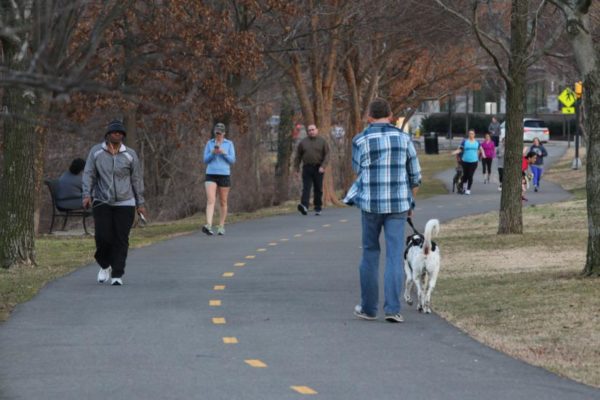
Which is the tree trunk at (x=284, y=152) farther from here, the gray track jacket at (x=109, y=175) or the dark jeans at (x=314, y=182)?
the gray track jacket at (x=109, y=175)

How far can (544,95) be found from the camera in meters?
99.4

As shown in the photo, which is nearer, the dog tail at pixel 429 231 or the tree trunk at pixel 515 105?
the dog tail at pixel 429 231

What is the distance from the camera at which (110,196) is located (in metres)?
15.7

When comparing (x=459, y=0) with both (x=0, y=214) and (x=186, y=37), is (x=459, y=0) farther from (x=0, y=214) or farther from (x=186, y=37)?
(x=0, y=214)

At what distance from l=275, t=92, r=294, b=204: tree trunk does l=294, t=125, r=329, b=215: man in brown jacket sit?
50.0ft

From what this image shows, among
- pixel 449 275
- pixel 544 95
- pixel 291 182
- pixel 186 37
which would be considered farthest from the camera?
pixel 544 95

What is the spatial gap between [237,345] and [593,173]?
544cm

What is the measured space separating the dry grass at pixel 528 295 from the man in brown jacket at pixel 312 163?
18.1 ft

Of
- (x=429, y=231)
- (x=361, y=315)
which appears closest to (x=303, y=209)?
(x=361, y=315)

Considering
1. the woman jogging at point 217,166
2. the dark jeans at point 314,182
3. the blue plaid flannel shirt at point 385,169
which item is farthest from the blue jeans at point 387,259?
the dark jeans at point 314,182

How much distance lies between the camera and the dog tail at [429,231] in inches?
500

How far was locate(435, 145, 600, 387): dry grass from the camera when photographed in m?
10.9

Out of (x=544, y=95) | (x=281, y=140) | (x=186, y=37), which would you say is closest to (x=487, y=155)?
(x=281, y=140)

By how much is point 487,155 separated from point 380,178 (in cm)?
3140
